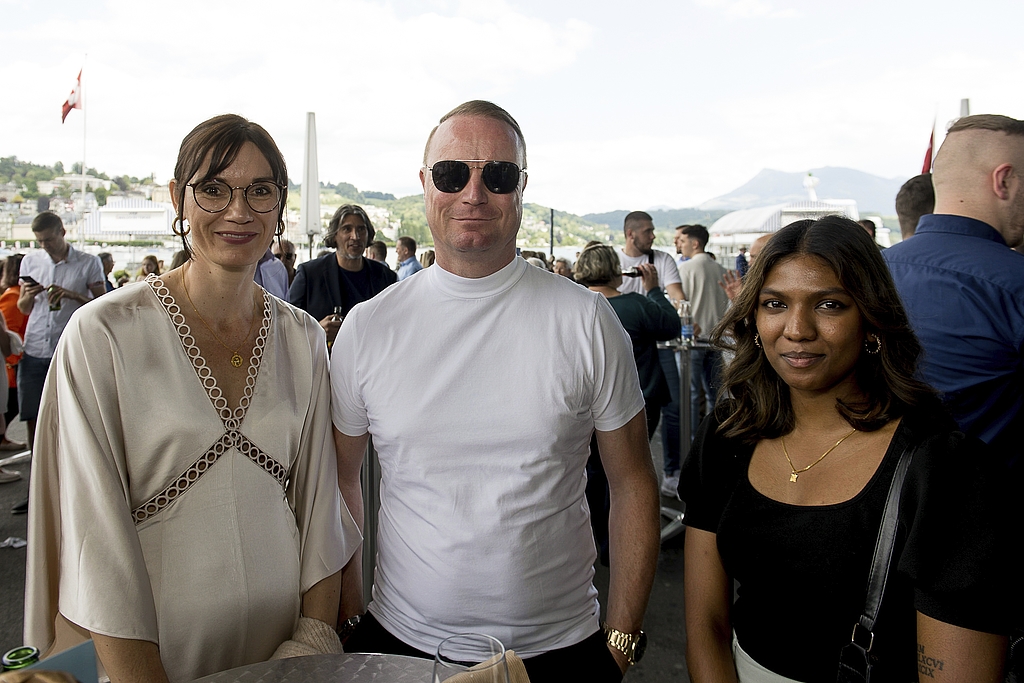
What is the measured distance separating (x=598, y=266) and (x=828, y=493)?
291 centimetres

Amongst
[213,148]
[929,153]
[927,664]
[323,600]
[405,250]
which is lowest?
[323,600]

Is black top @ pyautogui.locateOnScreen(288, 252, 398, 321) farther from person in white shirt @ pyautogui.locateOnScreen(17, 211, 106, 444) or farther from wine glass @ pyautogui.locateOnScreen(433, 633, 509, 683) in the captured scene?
wine glass @ pyautogui.locateOnScreen(433, 633, 509, 683)

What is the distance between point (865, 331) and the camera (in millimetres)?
1539

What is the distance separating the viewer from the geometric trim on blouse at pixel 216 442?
4.80 ft

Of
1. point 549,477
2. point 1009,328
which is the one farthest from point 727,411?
point 1009,328

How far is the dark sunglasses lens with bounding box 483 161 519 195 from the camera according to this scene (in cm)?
163

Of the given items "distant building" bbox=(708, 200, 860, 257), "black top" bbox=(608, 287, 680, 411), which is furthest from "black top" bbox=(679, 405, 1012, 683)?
"distant building" bbox=(708, 200, 860, 257)

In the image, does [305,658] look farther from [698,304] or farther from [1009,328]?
[698,304]

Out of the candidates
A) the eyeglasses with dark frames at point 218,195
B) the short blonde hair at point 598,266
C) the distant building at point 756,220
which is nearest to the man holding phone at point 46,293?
the short blonde hair at point 598,266

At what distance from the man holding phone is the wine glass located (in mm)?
5946

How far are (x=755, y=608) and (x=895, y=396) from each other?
0.58m

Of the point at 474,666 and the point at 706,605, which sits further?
the point at 706,605

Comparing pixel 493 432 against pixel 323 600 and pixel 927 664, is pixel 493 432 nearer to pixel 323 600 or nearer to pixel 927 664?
pixel 323 600

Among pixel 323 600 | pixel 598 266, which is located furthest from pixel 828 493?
pixel 598 266
